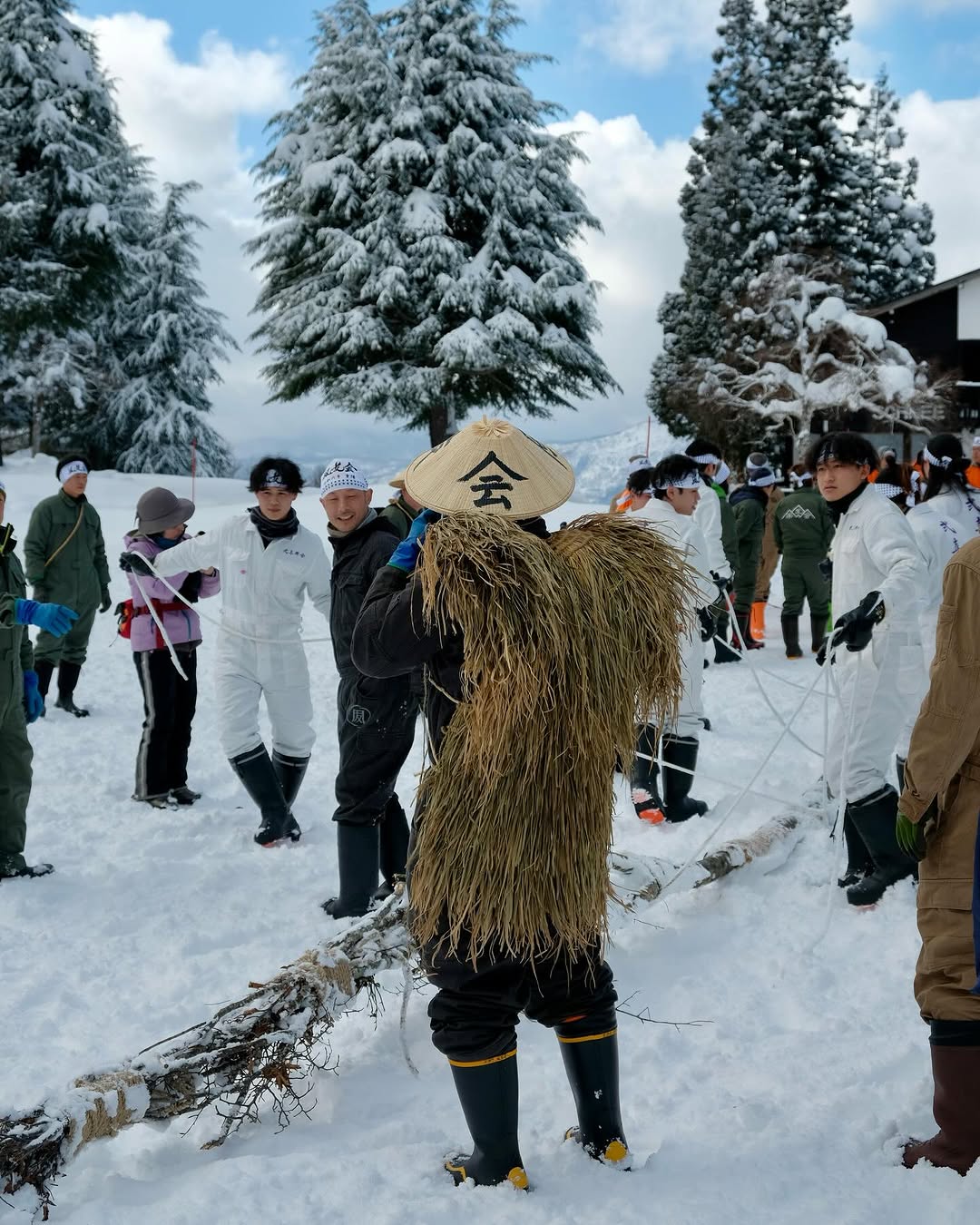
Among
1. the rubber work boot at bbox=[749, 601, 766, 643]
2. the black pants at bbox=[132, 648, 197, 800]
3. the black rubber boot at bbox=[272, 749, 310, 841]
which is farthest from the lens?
the rubber work boot at bbox=[749, 601, 766, 643]

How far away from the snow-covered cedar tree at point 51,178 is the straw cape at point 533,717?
74.4 feet

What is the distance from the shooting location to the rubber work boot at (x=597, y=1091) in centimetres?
246

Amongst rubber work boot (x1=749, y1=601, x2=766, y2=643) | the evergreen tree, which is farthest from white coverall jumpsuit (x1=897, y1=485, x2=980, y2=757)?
the evergreen tree

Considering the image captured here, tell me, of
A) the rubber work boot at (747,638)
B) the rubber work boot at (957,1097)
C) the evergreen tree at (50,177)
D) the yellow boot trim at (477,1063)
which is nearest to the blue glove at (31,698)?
the yellow boot trim at (477,1063)

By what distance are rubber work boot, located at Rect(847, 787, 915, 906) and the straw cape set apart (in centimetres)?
217

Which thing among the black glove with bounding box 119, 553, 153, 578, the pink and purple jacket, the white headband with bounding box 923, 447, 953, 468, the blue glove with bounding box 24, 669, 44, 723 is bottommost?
the blue glove with bounding box 24, 669, 44, 723

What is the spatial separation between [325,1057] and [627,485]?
5399 millimetres

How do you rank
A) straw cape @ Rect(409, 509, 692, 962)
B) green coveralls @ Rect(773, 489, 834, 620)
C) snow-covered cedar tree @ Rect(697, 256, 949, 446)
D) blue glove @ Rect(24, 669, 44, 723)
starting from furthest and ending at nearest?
snow-covered cedar tree @ Rect(697, 256, 949, 446)
green coveralls @ Rect(773, 489, 834, 620)
blue glove @ Rect(24, 669, 44, 723)
straw cape @ Rect(409, 509, 692, 962)

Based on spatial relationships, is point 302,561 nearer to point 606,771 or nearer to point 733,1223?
point 606,771

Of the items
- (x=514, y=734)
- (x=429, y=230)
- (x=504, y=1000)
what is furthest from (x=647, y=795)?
(x=429, y=230)

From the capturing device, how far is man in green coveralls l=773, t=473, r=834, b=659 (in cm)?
1013

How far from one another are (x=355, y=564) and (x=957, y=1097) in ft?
9.03

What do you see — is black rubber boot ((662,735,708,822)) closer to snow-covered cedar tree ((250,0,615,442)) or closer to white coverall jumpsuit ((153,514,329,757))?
white coverall jumpsuit ((153,514,329,757))

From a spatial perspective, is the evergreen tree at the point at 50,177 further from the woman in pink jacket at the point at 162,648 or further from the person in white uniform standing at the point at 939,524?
the person in white uniform standing at the point at 939,524
